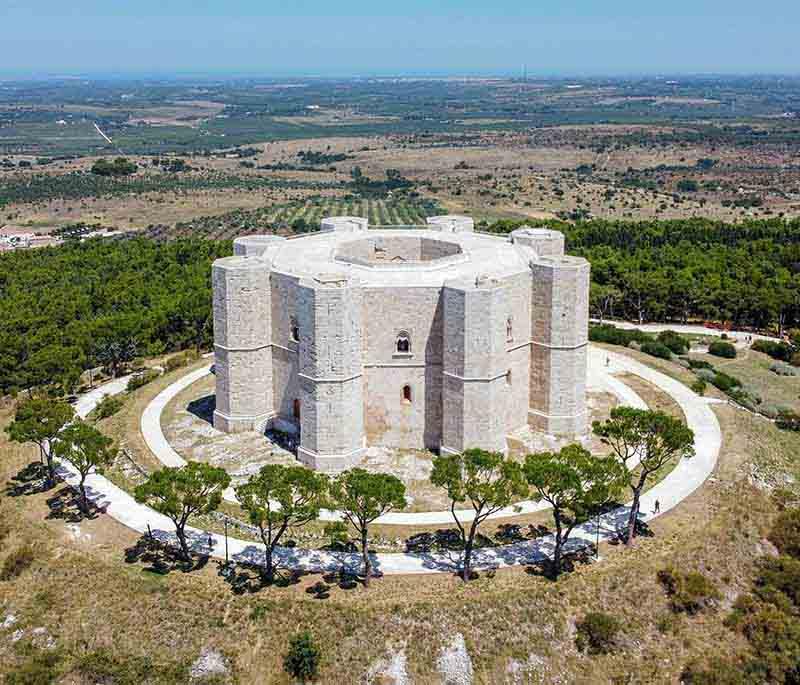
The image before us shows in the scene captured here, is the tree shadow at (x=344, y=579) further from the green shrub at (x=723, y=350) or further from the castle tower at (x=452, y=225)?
the green shrub at (x=723, y=350)

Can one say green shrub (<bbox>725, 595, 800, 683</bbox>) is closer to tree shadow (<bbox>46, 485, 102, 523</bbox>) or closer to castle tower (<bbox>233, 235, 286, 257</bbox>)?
tree shadow (<bbox>46, 485, 102, 523</bbox>)

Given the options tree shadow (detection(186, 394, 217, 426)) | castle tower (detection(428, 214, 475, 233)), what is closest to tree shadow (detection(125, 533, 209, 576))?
tree shadow (detection(186, 394, 217, 426))

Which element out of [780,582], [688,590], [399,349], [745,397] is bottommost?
[780,582]

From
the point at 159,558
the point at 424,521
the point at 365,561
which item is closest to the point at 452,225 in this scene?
the point at 424,521

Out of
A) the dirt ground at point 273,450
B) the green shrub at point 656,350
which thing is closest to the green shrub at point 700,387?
the dirt ground at point 273,450

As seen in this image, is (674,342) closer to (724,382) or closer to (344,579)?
(724,382)

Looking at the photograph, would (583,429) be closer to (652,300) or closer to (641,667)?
(641,667)
